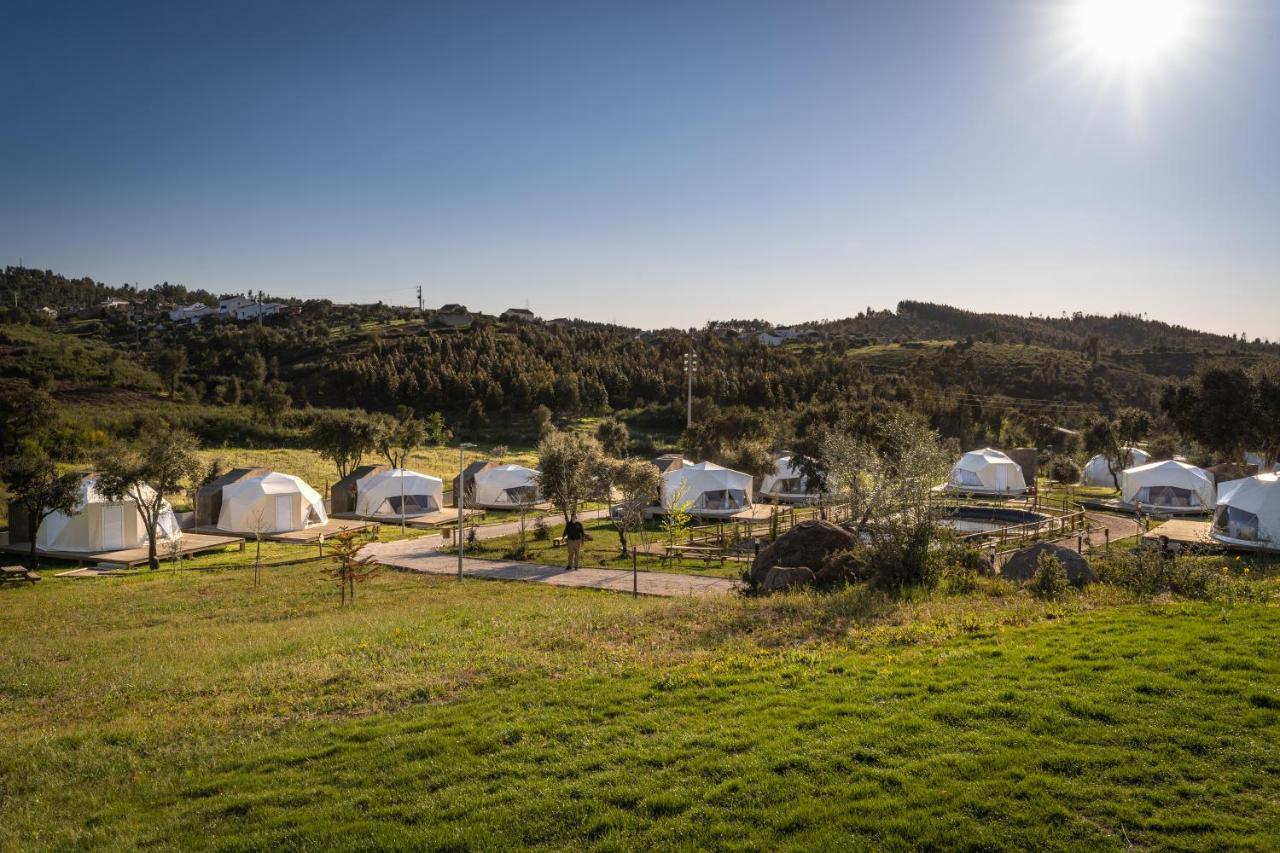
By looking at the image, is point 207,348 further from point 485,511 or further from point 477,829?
point 477,829

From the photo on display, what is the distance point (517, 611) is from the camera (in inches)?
606

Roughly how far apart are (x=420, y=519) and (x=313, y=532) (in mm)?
5237

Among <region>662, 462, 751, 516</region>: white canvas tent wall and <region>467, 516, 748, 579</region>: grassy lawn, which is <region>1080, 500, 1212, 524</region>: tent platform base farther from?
<region>467, 516, 748, 579</region>: grassy lawn

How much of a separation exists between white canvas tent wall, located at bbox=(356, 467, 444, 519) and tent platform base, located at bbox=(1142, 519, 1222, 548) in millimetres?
30008

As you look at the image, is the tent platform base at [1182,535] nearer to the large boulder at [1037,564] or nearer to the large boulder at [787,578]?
the large boulder at [1037,564]

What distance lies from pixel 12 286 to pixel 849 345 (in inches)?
6206

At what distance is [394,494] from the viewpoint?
36.9 meters

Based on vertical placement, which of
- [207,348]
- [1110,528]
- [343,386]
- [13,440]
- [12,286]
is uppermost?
[12,286]

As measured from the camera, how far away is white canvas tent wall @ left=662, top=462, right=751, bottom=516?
37344 mm

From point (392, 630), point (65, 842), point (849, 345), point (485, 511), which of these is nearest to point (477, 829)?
point (65, 842)

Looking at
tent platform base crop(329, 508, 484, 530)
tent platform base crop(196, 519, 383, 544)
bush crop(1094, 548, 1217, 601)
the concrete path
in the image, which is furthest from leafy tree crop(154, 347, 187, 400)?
bush crop(1094, 548, 1217, 601)

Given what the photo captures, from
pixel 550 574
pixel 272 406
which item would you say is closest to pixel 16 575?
pixel 550 574

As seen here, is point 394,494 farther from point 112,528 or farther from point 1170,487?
point 1170,487

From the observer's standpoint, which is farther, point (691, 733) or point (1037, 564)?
point (1037, 564)
